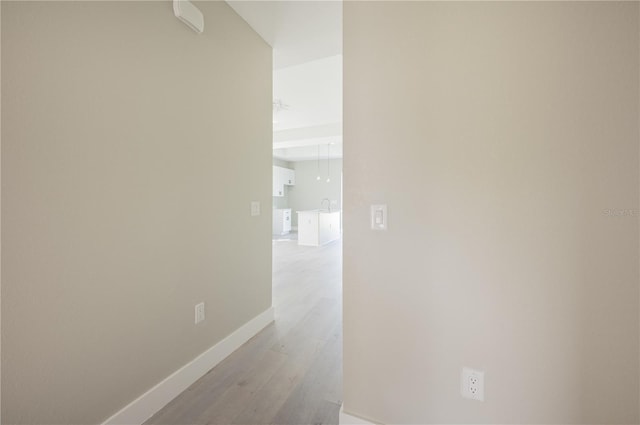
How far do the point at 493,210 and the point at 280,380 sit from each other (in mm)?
1581

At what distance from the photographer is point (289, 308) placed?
2.91 meters

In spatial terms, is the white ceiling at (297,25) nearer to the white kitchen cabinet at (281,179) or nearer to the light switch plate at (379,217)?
the light switch plate at (379,217)

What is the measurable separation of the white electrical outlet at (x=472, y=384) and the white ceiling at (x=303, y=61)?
2378 millimetres

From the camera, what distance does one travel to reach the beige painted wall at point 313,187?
993cm

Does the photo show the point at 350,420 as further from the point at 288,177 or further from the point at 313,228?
the point at 288,177

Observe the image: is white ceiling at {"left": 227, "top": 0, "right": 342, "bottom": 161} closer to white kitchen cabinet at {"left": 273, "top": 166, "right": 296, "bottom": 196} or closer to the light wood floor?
the light wood floor

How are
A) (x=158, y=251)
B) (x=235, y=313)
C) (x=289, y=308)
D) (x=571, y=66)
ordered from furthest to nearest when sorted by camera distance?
(x=289, y=308), (x=235, y=313), (x=158, y=251), (x=571, y=66)

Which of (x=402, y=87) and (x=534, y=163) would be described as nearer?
(x=534, y=163)

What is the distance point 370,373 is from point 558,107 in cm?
132

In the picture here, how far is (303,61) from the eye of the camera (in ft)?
9.21

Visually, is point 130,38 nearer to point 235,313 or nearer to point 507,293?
point 235,313

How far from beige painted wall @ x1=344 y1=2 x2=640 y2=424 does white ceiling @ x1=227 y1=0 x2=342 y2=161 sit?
1039 mm

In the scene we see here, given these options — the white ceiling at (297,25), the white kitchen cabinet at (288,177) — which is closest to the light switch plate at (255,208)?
the white ceiling at (297,25)

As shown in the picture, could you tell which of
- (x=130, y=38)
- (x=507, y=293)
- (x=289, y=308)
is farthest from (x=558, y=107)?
(x=289, y=308)
